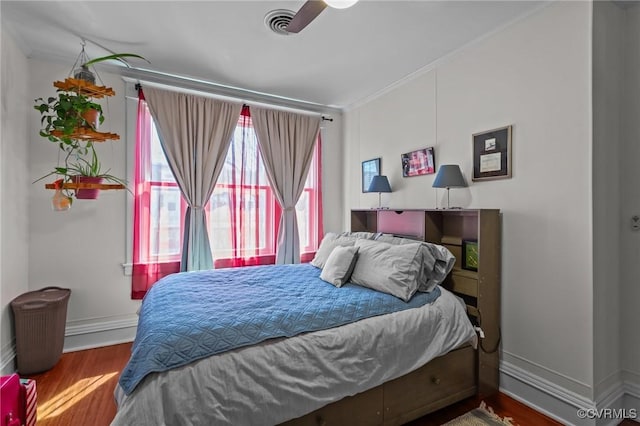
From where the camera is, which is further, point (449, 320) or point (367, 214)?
point (367, 214)

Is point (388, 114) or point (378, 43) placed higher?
point (378, 43)

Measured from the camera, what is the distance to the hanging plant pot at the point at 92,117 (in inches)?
92.0

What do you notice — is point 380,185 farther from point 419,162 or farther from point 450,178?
point 450,178

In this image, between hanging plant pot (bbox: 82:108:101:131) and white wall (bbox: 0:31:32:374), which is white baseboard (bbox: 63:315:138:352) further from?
hanging plant pot (bbox: 82:108:101:131)

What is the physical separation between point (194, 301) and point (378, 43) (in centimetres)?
236

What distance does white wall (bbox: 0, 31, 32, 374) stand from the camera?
7.53 ft

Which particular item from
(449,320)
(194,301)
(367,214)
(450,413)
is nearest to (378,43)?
(367,214)

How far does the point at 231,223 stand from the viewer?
3494 millimetres

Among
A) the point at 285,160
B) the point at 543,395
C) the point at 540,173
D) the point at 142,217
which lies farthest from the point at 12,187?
the point at 543,395

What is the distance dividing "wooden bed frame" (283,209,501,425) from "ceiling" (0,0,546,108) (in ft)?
4.51

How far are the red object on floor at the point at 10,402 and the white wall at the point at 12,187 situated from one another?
97cm

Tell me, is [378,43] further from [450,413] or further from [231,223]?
[450,413]

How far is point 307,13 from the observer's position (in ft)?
5.32
